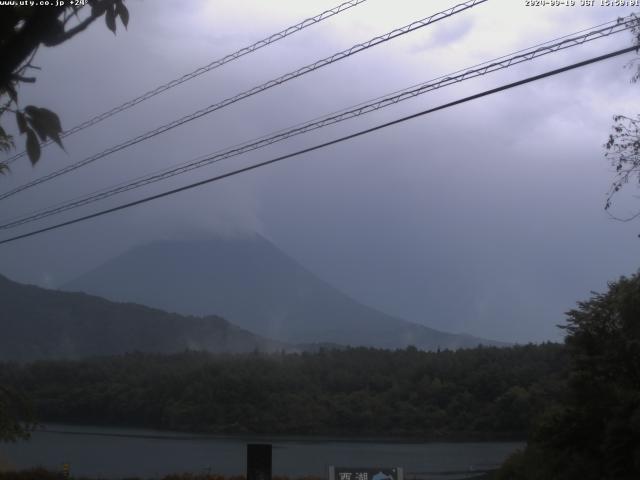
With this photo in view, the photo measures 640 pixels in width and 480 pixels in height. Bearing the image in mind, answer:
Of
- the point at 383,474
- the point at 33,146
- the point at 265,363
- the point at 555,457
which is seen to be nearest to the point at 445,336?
the point at 265,363

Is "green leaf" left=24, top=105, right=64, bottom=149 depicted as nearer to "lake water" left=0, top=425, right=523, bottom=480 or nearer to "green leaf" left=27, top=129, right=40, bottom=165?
"green leaf" left=27, top=129, right=40, bottom=165

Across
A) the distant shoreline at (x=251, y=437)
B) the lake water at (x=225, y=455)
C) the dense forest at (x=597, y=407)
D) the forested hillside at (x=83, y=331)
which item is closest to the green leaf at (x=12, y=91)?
the dense forest at (x=597, y=407)

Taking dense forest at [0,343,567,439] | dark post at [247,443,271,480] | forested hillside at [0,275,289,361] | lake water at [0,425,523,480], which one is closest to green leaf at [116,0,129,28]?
dark post at [247,443,271,480]

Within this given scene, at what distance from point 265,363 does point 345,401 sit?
13.9 feet

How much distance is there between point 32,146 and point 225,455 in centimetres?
2112

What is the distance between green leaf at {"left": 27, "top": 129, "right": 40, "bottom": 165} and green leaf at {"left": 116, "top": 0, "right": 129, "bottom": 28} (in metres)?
0.72

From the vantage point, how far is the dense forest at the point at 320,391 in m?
22.5

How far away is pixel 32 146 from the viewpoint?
3.21 metres

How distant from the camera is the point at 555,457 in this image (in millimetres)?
14742

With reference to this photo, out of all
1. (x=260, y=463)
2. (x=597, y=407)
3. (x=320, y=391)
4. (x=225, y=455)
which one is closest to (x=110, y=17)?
(x=260, y=463)

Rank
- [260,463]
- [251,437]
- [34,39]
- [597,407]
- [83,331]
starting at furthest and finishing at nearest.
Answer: [83,331] → [251,437] → [597,407] → [260,463] → [34,39]

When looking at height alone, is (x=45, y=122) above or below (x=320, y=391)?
above

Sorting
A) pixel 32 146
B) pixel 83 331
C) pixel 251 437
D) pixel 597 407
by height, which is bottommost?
pixel 251 437

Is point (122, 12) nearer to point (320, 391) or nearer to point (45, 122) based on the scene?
point (45, 122)
